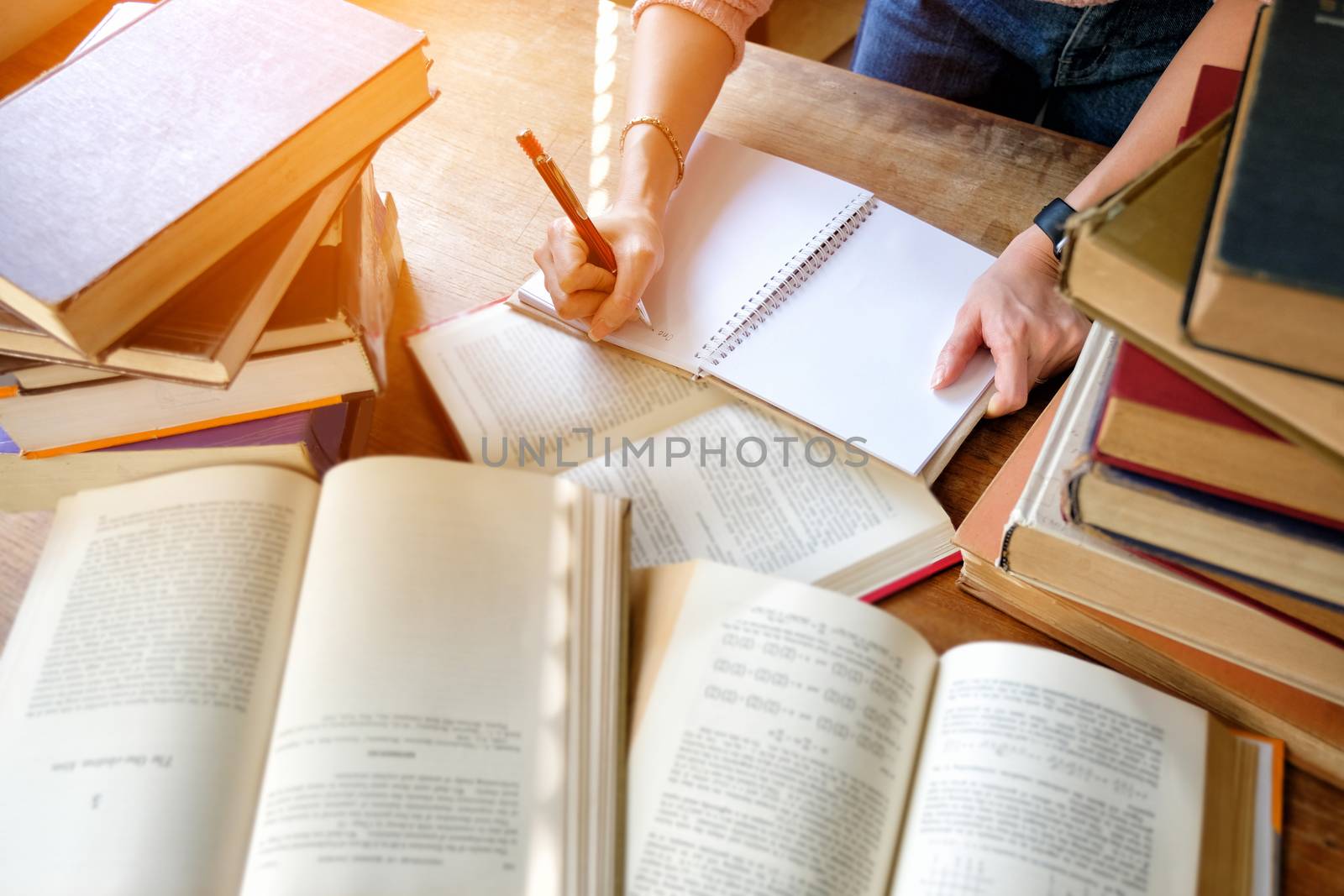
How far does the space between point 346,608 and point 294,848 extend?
Result: 0.44 feet

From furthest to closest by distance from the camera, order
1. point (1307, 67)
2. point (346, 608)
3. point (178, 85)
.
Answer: point (178, 85)
point (346, 608)
point (1307, 67)

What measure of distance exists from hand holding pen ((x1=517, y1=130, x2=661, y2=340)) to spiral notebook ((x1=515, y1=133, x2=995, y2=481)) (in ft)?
0.08

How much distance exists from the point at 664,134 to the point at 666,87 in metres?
0.06

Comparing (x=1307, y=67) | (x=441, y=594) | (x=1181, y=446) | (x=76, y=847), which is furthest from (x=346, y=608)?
(x=1307, y=67)

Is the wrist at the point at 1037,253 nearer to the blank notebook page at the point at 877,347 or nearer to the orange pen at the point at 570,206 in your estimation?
the blank notebook page at the point at 877,347

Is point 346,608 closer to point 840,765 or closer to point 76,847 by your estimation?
point 76,847

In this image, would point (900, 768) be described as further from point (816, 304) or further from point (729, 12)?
point (729, 12)

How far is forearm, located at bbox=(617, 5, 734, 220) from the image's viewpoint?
901mm

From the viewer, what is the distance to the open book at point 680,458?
694 mm

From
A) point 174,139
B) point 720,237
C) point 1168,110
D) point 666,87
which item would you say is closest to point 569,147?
point 666,87

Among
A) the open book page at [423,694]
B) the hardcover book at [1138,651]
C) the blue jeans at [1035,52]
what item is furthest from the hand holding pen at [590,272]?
the blue jeans at [1035,52]

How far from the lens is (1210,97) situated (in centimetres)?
55

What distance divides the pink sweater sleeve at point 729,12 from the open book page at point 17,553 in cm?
75

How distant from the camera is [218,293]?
626 mm
